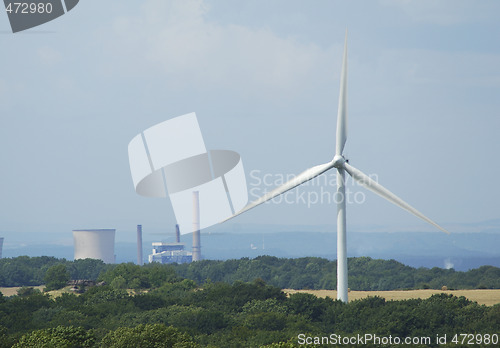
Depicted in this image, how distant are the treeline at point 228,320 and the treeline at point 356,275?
79.4m

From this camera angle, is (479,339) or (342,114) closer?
(479,339)

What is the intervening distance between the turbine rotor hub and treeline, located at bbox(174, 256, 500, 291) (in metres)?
87.8

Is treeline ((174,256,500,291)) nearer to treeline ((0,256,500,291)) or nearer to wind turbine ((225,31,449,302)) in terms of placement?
treeline ((0,256,500,291))

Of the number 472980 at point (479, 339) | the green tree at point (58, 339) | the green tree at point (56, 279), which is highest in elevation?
the green tree at point (56, 279)

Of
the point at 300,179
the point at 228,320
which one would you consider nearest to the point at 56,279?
the point at 228,320

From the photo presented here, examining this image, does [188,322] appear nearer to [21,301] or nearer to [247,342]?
[247,342]

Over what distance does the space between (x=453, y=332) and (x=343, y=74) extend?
25222 mm

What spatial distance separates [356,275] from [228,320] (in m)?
121

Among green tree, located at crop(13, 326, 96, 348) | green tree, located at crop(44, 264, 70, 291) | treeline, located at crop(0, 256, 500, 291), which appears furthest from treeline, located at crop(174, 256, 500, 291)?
green tree, located at crop(13, 326, 96, 348)

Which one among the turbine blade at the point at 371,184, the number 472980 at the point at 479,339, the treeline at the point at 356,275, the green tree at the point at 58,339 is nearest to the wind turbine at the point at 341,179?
the turbine blade at the point at 371,184

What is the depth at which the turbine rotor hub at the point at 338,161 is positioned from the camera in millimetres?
66688

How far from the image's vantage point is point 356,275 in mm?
182625

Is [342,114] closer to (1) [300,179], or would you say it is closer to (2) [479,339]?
(1) [300,179]

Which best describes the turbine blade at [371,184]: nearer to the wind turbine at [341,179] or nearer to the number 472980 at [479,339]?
the wind turbine at [341,179]
